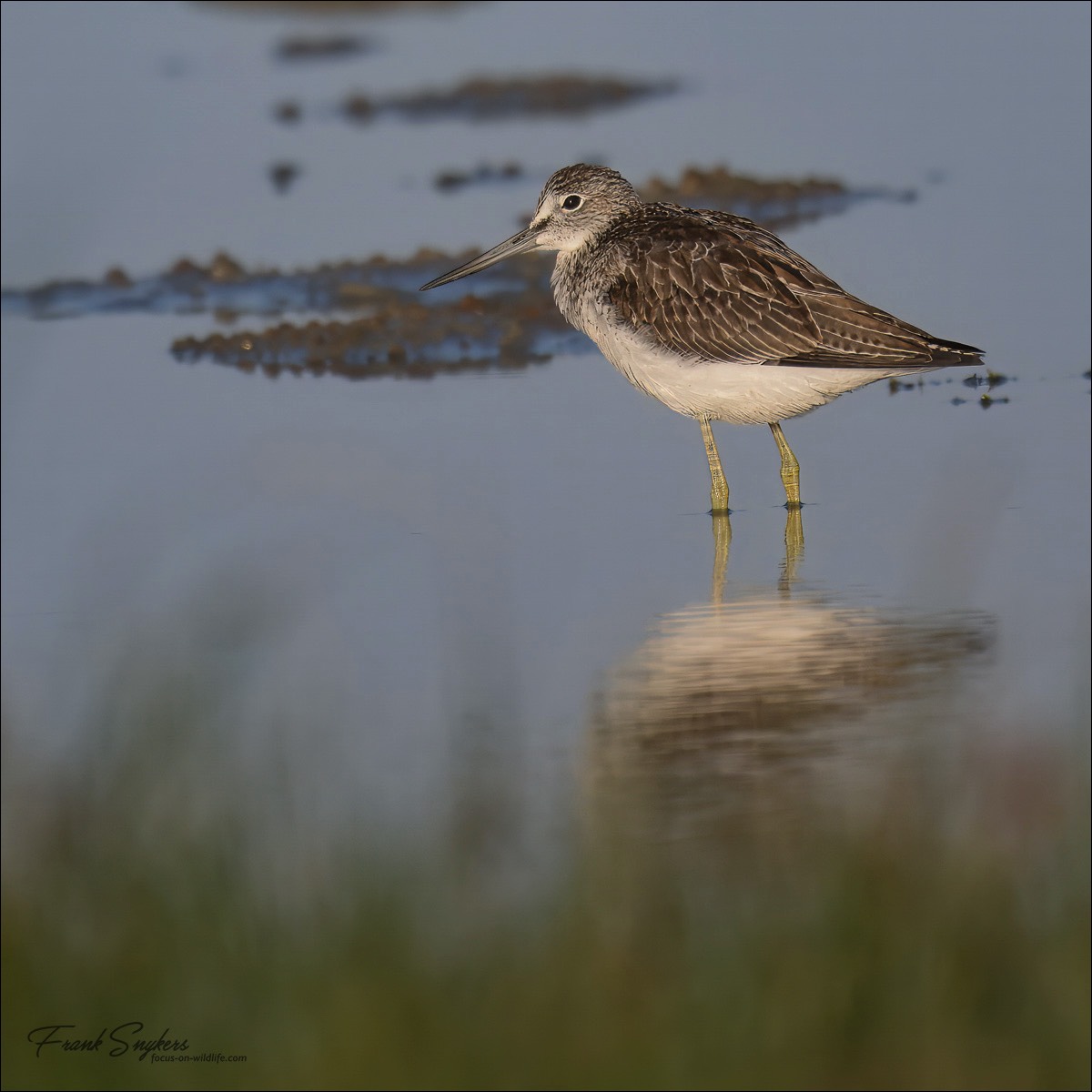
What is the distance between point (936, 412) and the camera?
10.7 meters

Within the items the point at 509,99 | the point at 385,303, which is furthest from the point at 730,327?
the point at 509,99

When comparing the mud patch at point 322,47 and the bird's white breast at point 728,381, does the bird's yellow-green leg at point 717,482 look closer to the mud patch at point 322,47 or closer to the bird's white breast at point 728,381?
the bird's white breast at point 728,381

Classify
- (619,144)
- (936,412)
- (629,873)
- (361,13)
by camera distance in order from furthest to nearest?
(361,13) < (619,144) < (936,412) < (629,873)

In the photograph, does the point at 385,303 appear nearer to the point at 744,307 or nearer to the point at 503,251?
the point at 503,251

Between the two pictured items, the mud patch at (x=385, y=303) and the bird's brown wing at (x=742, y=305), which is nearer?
the bird's brown wing at (x=742, y=305)

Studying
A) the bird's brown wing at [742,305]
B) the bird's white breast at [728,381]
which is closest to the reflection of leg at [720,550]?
the bird's white breast at [728,381]

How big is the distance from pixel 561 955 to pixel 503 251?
7019 mm

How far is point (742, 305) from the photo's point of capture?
9.11m

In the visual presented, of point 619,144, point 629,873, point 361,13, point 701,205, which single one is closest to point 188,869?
point 629,873

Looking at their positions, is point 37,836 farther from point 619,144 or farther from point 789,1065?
point 619,144

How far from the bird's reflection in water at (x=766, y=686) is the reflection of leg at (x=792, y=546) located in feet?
0.28

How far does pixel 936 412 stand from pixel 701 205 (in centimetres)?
593

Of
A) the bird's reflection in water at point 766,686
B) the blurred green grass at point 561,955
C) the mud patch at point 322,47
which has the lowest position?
the blurred green grass at point 561,955

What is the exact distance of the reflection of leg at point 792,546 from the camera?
8.01 m
